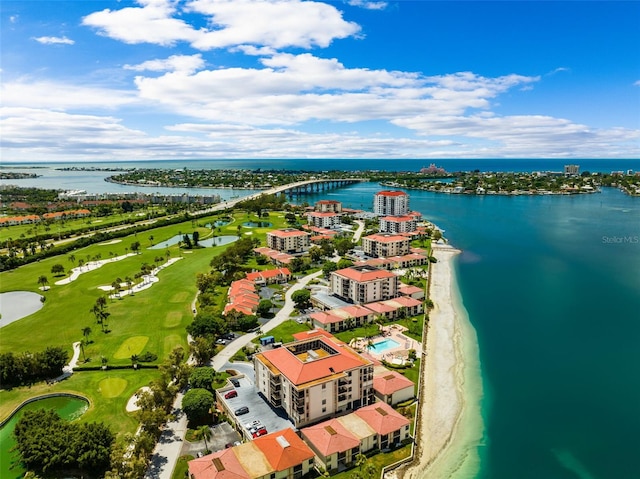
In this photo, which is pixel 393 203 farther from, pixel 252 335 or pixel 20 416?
pixel 20 416

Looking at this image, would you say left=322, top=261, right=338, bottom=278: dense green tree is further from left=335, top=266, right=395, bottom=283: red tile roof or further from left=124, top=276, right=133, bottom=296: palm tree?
left=124, top=276, right=133, bottom=296: palm tree

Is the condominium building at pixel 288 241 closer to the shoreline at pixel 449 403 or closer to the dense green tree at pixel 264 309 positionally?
the dense green tree at pixel 264 309

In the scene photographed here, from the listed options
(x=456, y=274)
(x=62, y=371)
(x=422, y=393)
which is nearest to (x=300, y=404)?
(x=422, y=393)

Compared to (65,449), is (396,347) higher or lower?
lower

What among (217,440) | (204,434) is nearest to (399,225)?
(217,440)

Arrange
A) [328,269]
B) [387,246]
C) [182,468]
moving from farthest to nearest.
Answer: [387,246], [328,269], [182,468]

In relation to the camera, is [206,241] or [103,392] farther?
[206,241]
